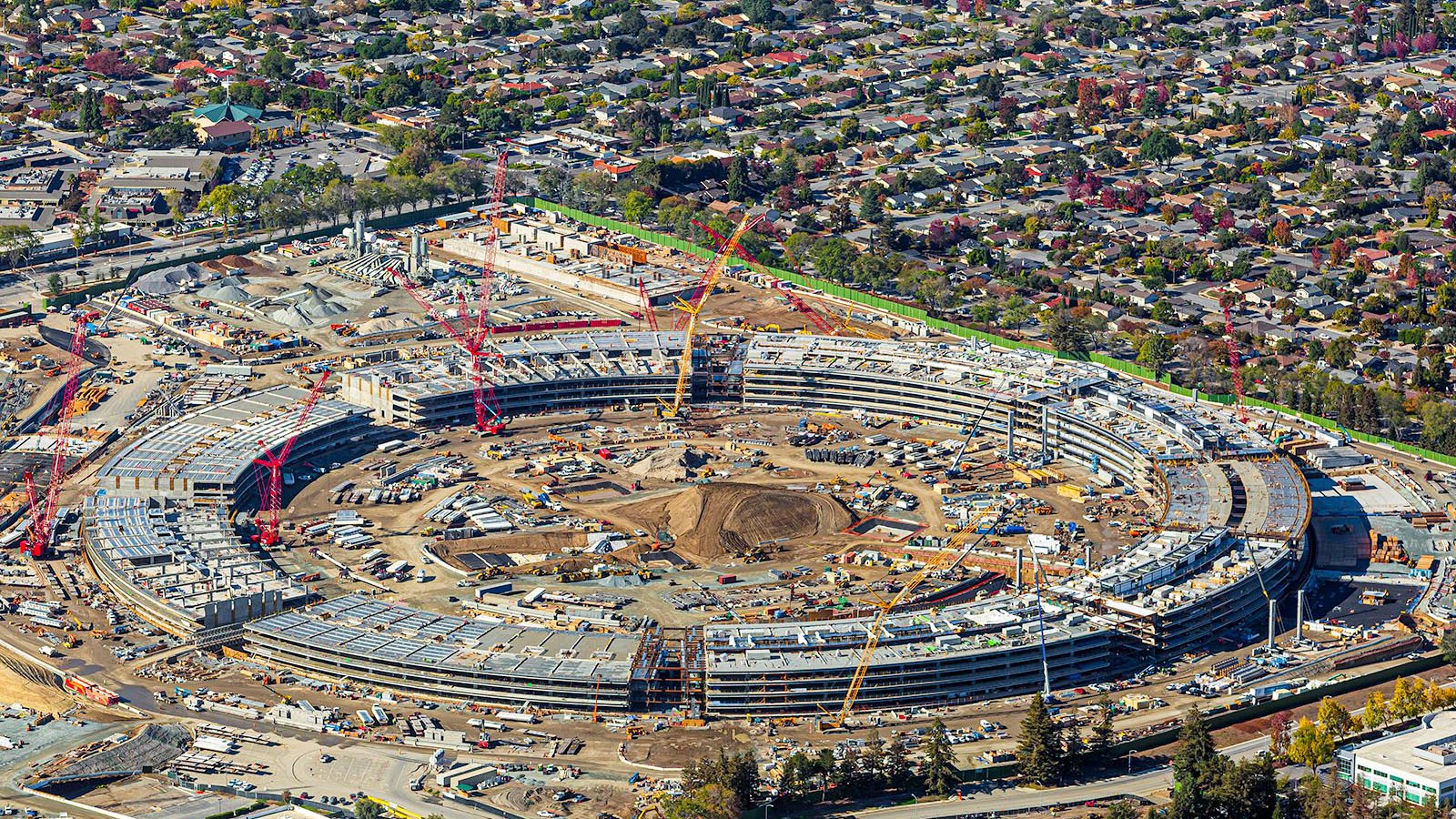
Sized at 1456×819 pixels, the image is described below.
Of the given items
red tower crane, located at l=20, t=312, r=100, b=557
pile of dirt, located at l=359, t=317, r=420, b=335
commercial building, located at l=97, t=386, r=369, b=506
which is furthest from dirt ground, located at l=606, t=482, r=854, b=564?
pile of dirt, located at l=359, t=317, r=420, b=335

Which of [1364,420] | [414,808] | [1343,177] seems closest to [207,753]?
[414,808]

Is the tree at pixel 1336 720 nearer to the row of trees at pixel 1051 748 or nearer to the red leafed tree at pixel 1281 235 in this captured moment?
the row of trees at pixel 1051 748

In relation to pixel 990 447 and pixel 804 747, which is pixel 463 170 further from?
pixel 804 747

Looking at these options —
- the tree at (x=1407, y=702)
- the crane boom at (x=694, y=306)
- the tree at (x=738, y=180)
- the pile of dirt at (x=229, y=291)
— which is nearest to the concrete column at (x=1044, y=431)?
the crane boom at (x=694, y=306)

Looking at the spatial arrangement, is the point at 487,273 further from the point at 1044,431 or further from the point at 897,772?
the point at 897,772

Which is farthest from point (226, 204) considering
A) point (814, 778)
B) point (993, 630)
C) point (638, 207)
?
point (814, 778)

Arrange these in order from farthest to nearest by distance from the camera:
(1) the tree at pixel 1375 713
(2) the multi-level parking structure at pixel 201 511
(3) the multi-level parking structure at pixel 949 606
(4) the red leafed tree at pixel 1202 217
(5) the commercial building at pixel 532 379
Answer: (4) the red leafed tree at pixel 1202 217 → (5) the commercial building at pixel 532 379 → (2) the multi-level parking structure at pixel 201 511 → (3) the multi-level parking structure at pixel 949 606 → (1) the tree at pixel 1375 713
